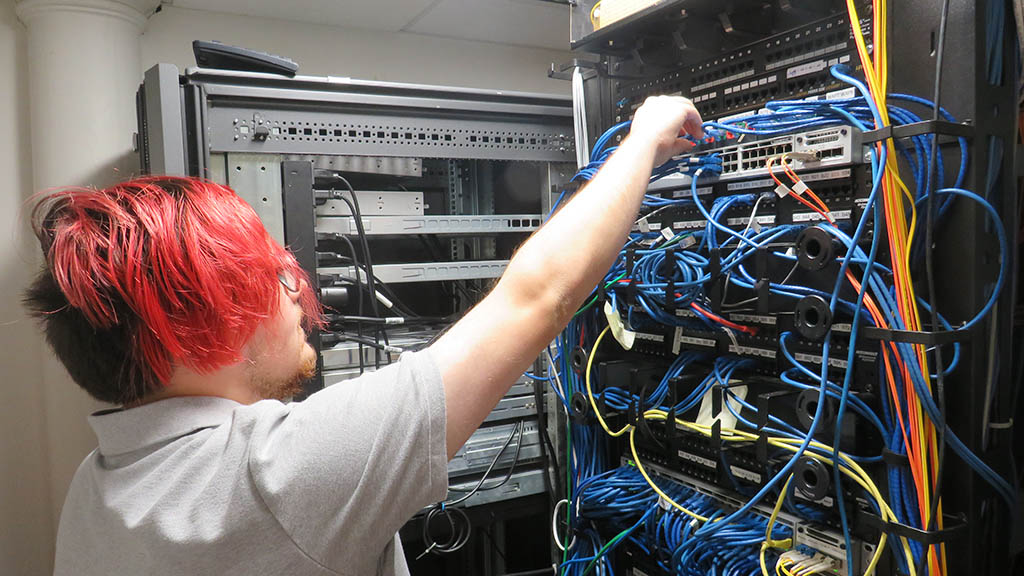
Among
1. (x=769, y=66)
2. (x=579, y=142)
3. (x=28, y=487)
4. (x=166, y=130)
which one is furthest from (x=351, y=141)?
(x=28, y=487)

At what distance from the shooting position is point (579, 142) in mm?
1523

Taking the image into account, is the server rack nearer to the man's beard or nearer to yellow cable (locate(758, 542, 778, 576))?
the man's beard

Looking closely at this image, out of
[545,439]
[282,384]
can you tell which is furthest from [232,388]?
[545,439]

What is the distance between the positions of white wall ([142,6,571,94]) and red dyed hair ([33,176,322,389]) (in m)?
1.84

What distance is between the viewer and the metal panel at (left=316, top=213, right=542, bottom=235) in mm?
1522

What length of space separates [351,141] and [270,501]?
3.33 feet

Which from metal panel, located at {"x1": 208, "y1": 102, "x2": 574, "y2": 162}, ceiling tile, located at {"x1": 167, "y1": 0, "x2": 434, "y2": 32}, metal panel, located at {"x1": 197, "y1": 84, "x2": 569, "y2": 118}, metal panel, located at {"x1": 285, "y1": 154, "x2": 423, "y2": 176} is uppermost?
ceiling tile, located at {"x1": 167, "y1": 0, "x2": 434, "y2": 32}

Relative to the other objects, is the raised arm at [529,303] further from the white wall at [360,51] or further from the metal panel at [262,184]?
the white wall at [360,51]

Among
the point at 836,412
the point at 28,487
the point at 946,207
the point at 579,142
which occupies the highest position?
the point at 579,142

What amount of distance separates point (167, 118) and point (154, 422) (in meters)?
0.83

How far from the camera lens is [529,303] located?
0.68m

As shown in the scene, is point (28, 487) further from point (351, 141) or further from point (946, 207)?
point (946, 207)

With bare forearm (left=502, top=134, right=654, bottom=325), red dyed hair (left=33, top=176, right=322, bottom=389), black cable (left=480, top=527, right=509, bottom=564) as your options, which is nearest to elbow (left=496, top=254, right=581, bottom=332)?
bare forearm (left=502, top=134, right=654, bottom=325)

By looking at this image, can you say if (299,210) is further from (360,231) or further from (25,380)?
(25,380)
